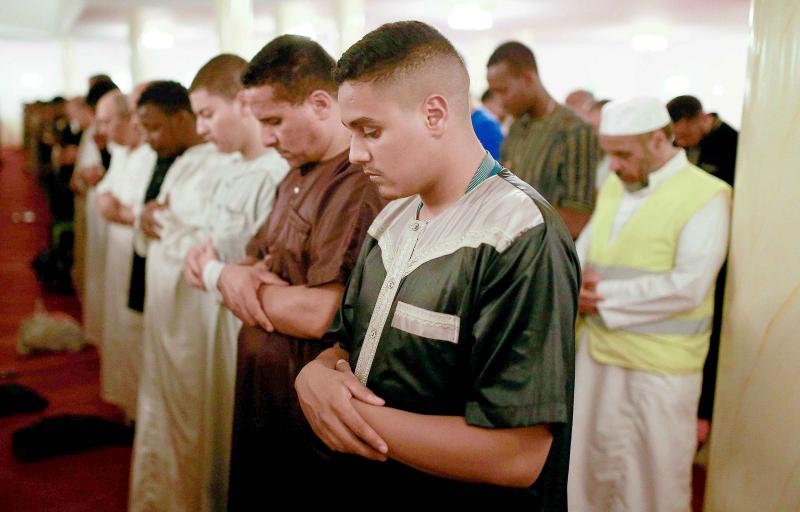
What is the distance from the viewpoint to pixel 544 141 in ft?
12.6

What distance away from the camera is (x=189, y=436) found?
2916 millimetres

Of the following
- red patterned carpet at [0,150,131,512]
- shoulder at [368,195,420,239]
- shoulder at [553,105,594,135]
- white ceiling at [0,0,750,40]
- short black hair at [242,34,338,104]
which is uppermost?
white ceiling at [0,0,750,40]

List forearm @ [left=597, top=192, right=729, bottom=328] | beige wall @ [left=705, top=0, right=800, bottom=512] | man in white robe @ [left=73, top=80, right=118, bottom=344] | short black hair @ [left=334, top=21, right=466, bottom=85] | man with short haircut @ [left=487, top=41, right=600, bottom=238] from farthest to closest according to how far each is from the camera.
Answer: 1. man in white robe @ [left=73, top=80, right=118, bottom=344]
2. man with short haircut @ [left=487, top=41, right=600, bottom=238]
3. forearm @ [left=597, top=192, right=729, bottom=328]
4. beige wall @ [left=705, top=0, right=800, bottom=512]
5. short black hair @ [left=334, top=21, right=466, bottom=85]

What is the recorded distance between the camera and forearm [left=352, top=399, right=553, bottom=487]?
119 cm

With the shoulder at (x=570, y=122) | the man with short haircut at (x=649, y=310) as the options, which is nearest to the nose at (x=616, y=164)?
the man with short haircut at (x=649, y=310)

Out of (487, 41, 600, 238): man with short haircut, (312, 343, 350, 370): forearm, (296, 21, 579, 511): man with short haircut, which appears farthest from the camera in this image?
(487, 41, 600, 238): man with short haircut

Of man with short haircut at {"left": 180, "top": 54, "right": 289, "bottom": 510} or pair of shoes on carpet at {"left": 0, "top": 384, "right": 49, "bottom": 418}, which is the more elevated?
man with short haircut at {"left": 180, "top": 54, "right": 289, "bottom": 510}

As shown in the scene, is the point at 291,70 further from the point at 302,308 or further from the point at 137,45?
the point at 137,45

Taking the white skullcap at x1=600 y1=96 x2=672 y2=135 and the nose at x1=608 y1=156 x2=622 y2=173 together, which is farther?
the nose at x1=608 y1=156 x2=622 y2=173

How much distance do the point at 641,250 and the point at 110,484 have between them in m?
2.72

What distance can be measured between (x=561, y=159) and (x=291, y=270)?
2114 millimetres

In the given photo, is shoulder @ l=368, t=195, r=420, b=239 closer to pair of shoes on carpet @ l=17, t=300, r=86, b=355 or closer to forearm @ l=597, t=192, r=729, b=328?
forearm @ l=597, t=192, r=729, b=328

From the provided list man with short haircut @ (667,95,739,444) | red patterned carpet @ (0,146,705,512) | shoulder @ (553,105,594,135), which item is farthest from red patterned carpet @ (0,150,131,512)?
man with short haircut @ (667,95,739,444)

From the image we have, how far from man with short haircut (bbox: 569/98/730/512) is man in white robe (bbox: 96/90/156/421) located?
2481mm
